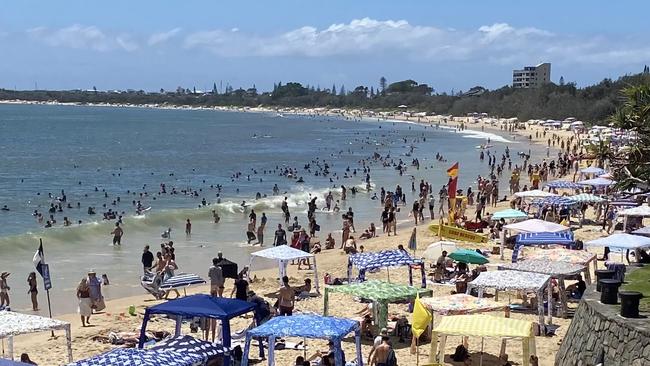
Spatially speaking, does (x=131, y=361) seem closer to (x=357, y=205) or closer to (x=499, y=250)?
(x=499, y=250)

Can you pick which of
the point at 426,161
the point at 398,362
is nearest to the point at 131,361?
the point at 398,362

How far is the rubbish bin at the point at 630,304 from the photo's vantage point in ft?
29.1

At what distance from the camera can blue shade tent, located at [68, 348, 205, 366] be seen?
9141 millimetres

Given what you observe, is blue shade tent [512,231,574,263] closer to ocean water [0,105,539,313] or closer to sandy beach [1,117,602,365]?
sandy beach [1,117,602,365]

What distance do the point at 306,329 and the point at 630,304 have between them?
13.2 feet

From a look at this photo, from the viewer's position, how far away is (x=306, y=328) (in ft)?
34.4

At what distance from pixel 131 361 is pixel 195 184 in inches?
1608

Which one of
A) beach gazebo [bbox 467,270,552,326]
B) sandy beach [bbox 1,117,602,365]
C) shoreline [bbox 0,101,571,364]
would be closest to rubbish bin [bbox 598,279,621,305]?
sandy beach [bbox 1,117,602,365]

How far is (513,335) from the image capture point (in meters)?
10.2

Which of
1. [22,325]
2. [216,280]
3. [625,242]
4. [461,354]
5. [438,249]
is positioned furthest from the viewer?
[438,249]

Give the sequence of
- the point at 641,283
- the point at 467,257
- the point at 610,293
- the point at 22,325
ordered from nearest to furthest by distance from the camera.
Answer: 1. the point at 610,293
2. the point at 22,325
3. the point at 641,283
4. the point at 467,257

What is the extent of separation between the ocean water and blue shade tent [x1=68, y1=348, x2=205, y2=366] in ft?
30.7

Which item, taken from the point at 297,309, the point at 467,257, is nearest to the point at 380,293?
the point at 297,309

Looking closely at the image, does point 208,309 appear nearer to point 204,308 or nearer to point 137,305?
point 204,308
